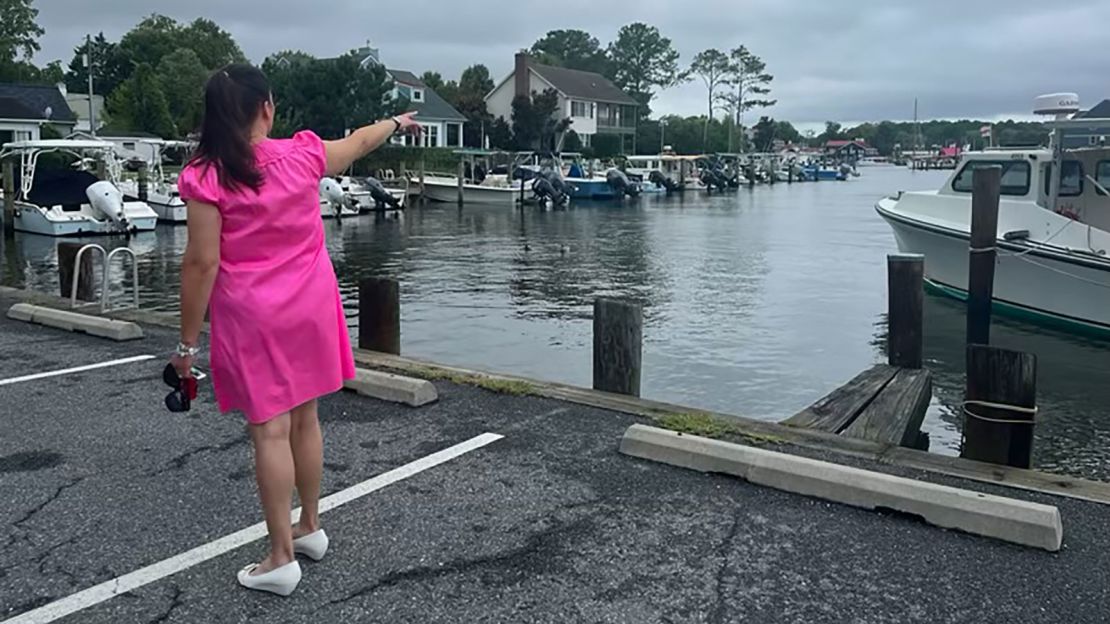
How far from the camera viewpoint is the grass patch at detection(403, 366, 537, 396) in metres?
6.67

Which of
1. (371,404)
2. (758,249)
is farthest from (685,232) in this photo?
(371,404)

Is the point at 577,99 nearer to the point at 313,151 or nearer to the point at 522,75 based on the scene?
the point at 522,75

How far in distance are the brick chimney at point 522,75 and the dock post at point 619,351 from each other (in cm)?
6367

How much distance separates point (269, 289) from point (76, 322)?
20.9 ft

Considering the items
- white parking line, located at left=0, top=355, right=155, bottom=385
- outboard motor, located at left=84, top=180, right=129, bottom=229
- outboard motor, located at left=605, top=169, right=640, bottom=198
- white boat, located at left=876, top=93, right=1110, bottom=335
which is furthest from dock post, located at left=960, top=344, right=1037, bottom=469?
outboard motor, located at left=605, top=169, right=640, bottom=198

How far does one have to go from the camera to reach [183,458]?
5258 mm

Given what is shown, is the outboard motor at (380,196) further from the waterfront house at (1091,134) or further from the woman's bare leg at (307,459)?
the woman's bare leg at (307,459)

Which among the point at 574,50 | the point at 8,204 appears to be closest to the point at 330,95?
the point at 8,204

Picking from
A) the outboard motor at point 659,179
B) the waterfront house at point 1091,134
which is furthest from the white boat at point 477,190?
the waterfront house at point 1091,134

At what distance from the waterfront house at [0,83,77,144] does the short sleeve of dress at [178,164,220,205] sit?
47274 mm

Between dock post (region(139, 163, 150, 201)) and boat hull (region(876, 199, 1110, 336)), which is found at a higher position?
dock post (region(139, 163, 150, 201))

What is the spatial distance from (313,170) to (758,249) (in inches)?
1026

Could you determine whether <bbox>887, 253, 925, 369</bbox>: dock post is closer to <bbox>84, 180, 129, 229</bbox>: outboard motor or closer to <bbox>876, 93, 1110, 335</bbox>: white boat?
<bbox>876, 93, 1110, 335</bbox>: white boat

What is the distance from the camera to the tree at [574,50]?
366ft
